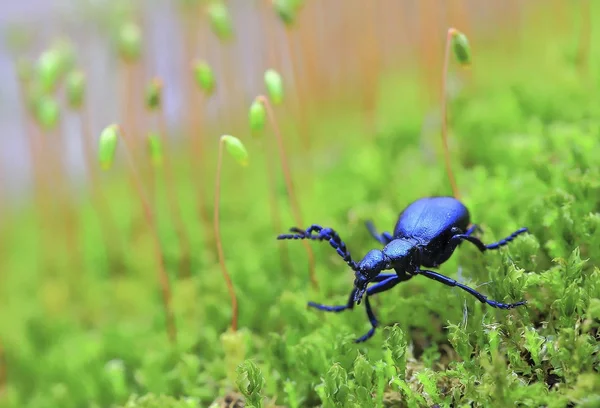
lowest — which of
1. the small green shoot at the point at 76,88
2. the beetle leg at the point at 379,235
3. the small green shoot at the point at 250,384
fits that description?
the small green shoot at the point at 250,384

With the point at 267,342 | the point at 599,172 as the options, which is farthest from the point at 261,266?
the point at 599,172

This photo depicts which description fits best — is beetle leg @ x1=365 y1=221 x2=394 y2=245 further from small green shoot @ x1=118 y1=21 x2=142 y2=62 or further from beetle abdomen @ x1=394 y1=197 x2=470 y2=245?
small green shoot @ x1=118 y1=21 x2=142 y2=62

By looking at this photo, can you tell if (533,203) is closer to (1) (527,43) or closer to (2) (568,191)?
(2) (568,191)

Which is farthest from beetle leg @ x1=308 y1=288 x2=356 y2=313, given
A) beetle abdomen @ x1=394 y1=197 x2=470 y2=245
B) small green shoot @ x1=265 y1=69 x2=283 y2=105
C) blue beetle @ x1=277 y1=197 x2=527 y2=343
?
small green shoot @ x1=265 y1=69 x2=283 y2=105

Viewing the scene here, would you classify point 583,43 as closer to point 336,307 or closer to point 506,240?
point 506,240

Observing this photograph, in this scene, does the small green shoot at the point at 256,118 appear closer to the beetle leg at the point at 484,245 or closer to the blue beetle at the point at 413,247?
the blue beetle at the point at 413,247

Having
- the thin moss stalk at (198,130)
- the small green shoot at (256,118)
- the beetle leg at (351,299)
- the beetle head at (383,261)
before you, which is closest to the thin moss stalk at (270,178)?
the small green shoot at (256,118)

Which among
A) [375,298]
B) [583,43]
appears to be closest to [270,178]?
[375,298]
